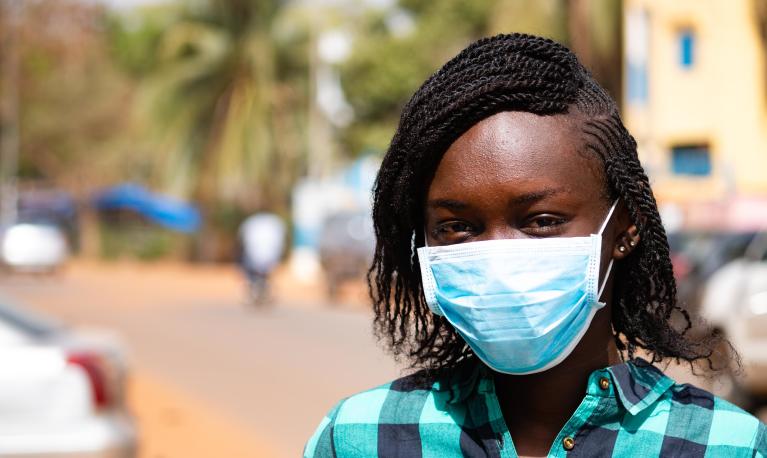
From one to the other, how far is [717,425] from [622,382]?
16 cm

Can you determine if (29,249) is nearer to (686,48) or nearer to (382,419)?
(686,48)

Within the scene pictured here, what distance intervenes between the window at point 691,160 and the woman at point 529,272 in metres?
26.5

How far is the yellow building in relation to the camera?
23953 millimetres

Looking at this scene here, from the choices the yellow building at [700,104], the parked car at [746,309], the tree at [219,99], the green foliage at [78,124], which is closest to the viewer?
the parked car at [746,309]

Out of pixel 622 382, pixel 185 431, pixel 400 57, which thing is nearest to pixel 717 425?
pixel 622 382

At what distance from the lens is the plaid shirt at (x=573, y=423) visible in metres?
1.73

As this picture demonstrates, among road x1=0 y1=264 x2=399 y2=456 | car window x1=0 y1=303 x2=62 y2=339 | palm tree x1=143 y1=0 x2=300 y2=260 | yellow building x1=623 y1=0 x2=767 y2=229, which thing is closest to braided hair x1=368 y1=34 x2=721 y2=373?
car window x1=0 y1=303 x2=62 y2=339

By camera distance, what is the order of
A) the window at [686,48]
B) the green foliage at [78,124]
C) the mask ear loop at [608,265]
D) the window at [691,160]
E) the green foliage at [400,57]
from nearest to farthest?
the mask ear loop at [608,265] → the window at [691,160] → the window at [686,48] → the green foliage at [400,57] → the green foliage at [78,124]

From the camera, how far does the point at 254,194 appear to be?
3538 centimetres

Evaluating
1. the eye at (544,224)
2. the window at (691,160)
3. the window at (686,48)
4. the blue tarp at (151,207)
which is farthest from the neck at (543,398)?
the blue tarp at (151,207)

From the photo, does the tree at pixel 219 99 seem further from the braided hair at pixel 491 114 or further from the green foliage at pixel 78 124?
the braided hair at pixel 491 114

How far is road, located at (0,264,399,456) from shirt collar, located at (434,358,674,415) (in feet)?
18.2

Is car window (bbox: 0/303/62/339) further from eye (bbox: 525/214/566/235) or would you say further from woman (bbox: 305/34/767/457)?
eye (bbox: 525/214/566/235)

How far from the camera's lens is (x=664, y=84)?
92.5 feet
